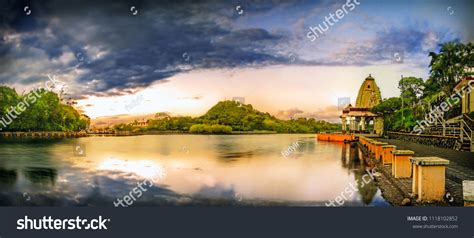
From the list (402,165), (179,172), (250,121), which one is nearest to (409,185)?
(402,165)

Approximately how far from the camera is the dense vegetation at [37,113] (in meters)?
6.14

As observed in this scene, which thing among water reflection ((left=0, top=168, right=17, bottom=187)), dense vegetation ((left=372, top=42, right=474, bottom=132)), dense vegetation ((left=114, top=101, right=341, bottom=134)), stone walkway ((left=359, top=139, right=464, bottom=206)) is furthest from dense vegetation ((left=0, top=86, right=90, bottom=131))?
dense vegetation ((left=372, top=42, right=474, bottom=132))

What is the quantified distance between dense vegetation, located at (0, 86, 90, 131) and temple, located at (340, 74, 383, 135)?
4039mm

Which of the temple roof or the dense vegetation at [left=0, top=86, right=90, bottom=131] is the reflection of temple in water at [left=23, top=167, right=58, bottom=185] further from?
the temple roof

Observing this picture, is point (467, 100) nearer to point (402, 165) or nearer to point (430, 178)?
point (402, 165)

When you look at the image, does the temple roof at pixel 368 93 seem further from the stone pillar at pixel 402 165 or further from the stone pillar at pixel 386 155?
the stone pillar at pixel 402 165

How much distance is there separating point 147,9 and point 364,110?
4.03 metres

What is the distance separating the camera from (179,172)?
19.2ft

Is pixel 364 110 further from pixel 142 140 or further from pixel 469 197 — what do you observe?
pixel 469 197

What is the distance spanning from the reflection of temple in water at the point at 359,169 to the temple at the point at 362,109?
48 centimetres

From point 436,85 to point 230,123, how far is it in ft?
11.4

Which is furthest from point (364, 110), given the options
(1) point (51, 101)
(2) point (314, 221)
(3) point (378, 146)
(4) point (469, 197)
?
(1) point (51, 101)

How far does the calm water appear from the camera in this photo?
17.6ft

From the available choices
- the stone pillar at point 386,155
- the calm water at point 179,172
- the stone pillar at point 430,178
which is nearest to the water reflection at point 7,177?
the calm water at point 179,172
